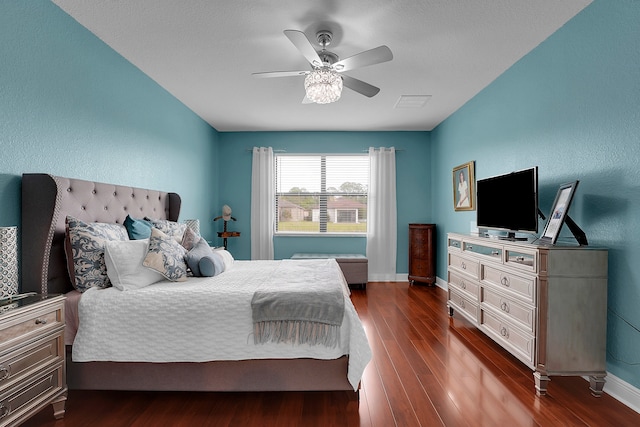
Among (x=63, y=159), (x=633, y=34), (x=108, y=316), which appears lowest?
(x=108, y=316)

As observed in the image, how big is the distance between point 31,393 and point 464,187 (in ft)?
14.9

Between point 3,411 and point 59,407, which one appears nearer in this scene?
point 3,411

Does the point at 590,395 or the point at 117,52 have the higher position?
the point at 117,52

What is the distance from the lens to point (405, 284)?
548cm

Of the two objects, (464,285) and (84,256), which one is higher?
(84,256)

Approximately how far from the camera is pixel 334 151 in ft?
19.0

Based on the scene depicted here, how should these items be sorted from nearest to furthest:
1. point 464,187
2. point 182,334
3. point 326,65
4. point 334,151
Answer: point 182,334 < point 326,65 < point 464,187 < point 334,151

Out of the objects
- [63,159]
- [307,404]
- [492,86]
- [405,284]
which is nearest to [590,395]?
[307,404]

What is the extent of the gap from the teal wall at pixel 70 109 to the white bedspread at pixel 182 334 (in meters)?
0.85

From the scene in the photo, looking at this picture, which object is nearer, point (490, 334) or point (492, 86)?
point (490, 334)

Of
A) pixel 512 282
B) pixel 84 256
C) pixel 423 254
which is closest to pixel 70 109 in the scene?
pixel 84 256

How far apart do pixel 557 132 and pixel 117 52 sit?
379 cm

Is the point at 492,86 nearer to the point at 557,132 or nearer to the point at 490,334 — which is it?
the point at 557,132

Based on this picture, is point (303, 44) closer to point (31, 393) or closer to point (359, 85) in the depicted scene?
point (359, 85)
